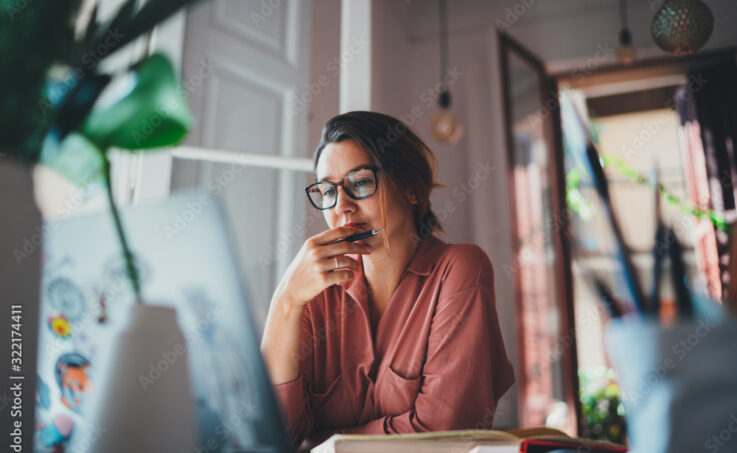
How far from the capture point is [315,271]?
886 mm

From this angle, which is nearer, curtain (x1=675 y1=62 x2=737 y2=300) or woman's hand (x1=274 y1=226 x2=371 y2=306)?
woman's hand (x1=274 y1=226 x2=371 y2=306)

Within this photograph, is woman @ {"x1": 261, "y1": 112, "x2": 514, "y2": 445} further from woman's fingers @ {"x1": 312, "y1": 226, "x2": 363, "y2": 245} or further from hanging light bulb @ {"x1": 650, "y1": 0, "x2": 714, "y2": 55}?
hanging light bulb @ {"x1": 650, "y1": 0, "x2": 714, "y2": 55}

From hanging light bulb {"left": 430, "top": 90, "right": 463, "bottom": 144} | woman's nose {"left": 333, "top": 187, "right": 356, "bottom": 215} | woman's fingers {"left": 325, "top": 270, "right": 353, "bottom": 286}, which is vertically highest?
hanging light bulb {"left": 430, "top": 90, "right": 463, "bottom": 144}

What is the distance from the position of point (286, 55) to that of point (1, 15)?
3.17 ft

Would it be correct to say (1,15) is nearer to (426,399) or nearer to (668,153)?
(426,399)

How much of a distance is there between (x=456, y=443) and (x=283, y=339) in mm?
425

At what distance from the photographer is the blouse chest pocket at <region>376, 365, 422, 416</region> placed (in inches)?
35.7

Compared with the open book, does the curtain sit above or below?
above

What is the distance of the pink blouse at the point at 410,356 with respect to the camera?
2.81 feet

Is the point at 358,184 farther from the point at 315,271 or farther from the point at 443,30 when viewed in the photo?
the point at 443,30

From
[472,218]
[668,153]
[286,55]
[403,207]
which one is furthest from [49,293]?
[668,153]

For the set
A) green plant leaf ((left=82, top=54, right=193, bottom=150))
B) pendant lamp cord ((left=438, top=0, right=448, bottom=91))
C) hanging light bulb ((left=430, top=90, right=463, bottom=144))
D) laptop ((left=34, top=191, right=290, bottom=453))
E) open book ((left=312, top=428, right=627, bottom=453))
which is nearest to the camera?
laptop ((left=34, top=191, right=290, bottom=453))

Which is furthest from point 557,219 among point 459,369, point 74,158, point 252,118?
point 74,158

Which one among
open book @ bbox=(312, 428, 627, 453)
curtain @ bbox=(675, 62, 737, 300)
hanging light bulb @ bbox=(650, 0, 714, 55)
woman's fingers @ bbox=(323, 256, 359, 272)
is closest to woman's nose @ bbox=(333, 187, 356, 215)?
woman's fingers @ bbox=(323, 256, 359, 272)
